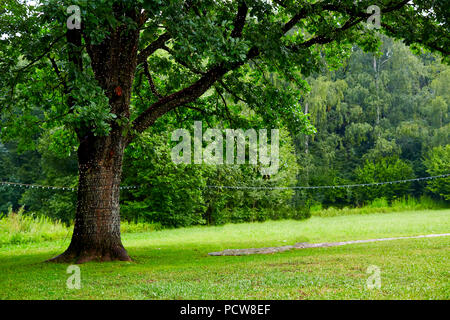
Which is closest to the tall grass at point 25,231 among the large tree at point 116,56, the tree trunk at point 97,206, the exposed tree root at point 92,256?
the large tree at point 116,56

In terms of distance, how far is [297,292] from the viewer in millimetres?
5523

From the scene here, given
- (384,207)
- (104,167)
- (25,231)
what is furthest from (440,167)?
(104,167)

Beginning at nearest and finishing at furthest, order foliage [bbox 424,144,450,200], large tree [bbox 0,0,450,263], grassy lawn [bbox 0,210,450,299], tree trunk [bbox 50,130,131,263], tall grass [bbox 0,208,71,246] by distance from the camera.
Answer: grassy lawn [bbox 0,210,450,299], large tree [bbox 0,0,450,263], tree trunk [bbox 50,130,131,263], tall grass [bbox 0,208,71,246], foliage [bbox 424,144,450,200]

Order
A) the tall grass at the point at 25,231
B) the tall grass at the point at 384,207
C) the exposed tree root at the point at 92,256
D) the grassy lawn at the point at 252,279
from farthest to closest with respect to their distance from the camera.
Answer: the tall grass at the point at 384,207
the tall grass at the point at 25,231
the exposed tree root at the point at 92,256
the grassy lawn at the point at 252,279

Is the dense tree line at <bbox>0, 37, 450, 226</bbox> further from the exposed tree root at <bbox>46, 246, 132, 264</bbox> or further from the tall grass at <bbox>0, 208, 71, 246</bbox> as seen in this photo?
the exposed tree root at <bbox>46, 246, 132, 264</bbox>

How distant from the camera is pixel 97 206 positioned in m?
9.73

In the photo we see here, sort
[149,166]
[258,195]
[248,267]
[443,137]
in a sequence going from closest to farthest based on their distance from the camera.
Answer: [248,267] < [149,166] < [258,195] < [443,137]

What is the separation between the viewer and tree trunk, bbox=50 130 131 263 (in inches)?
380

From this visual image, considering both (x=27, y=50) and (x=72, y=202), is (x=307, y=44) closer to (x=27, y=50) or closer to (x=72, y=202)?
(x=27, y=50)

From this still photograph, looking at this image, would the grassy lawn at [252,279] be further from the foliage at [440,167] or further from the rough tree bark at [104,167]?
the foliage at [440,167]

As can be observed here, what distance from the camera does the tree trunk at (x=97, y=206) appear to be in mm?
9664

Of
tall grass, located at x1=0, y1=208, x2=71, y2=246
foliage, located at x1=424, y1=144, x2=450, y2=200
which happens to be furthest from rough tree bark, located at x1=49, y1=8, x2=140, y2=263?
foliage, located at x1=424, y1=144, x2=450, y2=200

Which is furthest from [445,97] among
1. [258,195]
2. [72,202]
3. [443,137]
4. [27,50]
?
[27,50]

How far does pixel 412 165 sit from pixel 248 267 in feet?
133
